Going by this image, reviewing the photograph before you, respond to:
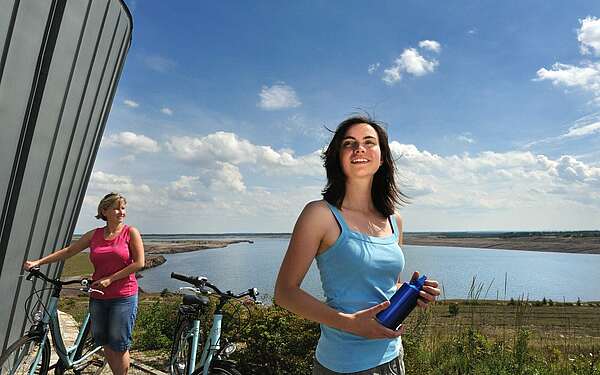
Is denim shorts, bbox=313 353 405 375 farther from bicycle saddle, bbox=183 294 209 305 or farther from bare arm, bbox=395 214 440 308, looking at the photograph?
bicycle saddle, bbox=183 294 209 305

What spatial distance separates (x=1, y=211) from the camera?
3902mm

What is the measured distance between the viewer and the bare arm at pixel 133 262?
3594 millimetres

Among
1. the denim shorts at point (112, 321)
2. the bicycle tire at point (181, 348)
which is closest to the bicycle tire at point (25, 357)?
the denim shorts at point (112, 321)

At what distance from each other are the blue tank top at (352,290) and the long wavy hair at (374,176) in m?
0.15

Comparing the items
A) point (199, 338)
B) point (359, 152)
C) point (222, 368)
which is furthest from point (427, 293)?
point (199, 338)

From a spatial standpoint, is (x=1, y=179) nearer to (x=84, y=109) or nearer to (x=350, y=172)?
(x=84, y=109)

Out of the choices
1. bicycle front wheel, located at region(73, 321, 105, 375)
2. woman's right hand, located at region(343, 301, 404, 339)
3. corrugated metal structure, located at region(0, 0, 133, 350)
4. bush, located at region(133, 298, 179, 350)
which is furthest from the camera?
bush, located at region(133, 298, 179, 350)

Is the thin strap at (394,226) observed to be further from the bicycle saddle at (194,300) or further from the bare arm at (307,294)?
the bicycle saddle at (194,300)

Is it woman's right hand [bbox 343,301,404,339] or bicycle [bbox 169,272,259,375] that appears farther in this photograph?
bicycle [bbox 169,272,259,375]

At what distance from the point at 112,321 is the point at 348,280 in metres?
2.89

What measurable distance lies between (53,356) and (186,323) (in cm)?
255

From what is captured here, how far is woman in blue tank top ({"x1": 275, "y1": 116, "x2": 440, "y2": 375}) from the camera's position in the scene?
1.46m

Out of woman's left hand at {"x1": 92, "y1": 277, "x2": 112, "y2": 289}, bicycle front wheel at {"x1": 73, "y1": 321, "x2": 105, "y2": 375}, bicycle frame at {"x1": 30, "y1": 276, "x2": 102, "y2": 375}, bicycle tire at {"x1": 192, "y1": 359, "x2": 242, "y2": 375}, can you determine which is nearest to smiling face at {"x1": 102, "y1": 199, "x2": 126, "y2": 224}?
woman's left hand at {"x1": 92, "y1": 277, "x2": 112, "y2": 289}

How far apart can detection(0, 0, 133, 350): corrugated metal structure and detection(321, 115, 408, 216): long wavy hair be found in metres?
3.00
